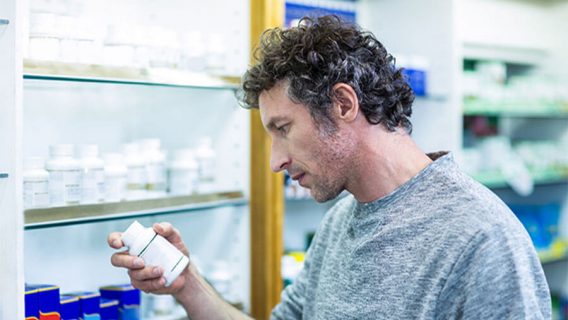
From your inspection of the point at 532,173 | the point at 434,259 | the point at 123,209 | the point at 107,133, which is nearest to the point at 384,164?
the point at 434,259

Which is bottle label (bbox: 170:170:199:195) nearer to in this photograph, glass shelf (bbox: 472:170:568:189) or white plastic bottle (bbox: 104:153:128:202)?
white plastic bottle (bbox: 104:153:128:202)

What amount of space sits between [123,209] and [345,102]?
0.80m

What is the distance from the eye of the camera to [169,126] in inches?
105

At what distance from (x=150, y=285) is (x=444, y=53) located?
2.15 m

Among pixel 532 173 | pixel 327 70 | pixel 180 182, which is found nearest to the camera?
pixel 327 70

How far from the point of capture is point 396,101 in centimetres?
187

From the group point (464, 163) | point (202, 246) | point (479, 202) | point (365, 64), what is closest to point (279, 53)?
point (365, 64)

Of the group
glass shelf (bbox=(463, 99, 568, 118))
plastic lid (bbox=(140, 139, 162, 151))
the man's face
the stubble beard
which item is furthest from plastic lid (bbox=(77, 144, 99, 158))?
glass shelf (bbox=(463, 99, 568, 118))

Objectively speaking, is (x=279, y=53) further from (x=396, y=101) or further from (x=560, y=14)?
(x=560, y=14)

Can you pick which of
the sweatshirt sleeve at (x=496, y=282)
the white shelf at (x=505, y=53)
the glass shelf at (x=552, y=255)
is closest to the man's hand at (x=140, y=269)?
the sweatshirt sleeve at (x=496, y=282)

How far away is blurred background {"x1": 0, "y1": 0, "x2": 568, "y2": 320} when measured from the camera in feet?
6.38

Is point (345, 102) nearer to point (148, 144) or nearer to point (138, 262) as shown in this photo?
point (138, 262)

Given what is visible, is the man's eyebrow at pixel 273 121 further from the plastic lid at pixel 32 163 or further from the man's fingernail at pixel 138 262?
the plastic lid at pixel 32 163

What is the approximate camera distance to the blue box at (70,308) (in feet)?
6.49
